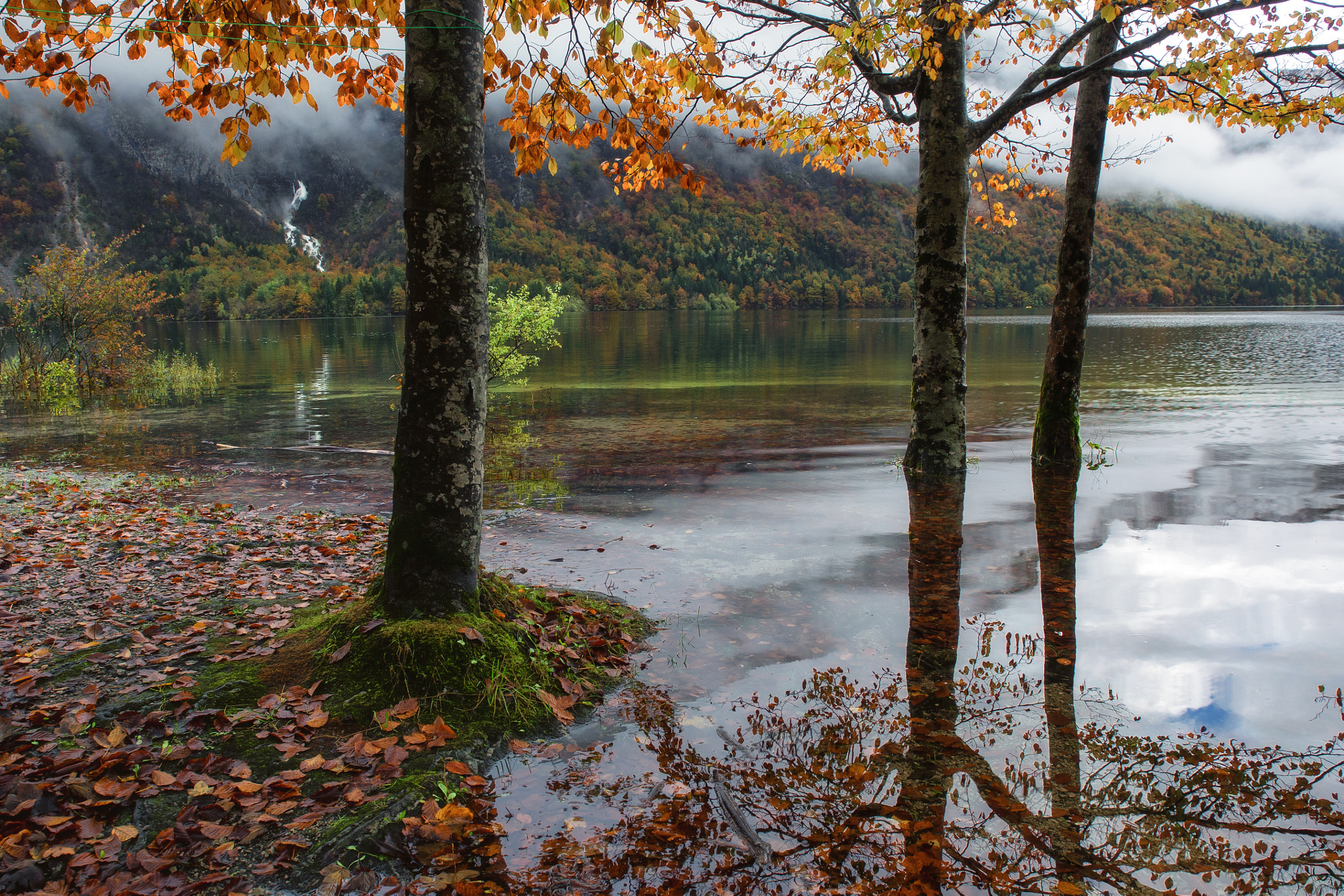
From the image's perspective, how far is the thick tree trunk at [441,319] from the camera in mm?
4809

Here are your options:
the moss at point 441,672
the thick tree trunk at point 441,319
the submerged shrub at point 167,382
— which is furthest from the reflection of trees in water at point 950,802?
the submerged shrub at point 167,382

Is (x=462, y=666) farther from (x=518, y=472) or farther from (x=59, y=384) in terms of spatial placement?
(x=59, y=384)

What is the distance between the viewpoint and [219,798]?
3801 mm

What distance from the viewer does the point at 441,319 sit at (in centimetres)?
489

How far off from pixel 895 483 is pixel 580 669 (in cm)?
866

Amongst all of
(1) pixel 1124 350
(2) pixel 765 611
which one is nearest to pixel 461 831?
(2) pixel 765 611

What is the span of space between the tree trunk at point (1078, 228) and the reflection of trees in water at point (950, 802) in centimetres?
864

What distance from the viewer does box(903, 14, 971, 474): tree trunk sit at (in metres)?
10.8

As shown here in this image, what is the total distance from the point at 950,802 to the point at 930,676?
5.55 feet

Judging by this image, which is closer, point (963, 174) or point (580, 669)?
point (580, 669)

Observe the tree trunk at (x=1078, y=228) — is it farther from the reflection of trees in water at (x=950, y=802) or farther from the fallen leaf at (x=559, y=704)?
the fallen leaf at (x=559, y=704)

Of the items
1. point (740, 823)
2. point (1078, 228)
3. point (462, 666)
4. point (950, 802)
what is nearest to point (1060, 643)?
point (950, 802)

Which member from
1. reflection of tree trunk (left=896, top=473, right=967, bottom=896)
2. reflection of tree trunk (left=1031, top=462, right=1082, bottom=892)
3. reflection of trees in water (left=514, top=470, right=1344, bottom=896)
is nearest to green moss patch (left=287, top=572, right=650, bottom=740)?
reflection of trees in water (left=514, top=470, right=1344, bottom=896)

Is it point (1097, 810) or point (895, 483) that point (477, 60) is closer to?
point (1097, 810)
